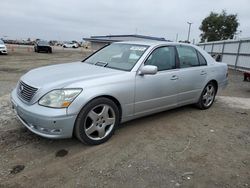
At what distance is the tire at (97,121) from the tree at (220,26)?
42379 mm

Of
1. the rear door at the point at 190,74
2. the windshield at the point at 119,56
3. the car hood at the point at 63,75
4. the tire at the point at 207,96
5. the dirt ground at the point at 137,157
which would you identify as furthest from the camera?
the tire at the point at 207,96

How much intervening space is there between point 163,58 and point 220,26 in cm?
4212

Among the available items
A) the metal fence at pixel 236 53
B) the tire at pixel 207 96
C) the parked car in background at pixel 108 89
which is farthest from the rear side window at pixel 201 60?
the metal fence at pixel 236 53

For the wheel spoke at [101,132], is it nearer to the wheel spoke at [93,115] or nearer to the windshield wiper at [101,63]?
the wheel spoke at [93,115]

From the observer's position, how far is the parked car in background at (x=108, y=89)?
322 cm

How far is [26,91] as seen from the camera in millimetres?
3479

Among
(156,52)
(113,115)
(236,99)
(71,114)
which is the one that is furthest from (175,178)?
(236,99)

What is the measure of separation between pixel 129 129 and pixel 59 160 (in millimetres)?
1477

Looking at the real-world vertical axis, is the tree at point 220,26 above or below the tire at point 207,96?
above

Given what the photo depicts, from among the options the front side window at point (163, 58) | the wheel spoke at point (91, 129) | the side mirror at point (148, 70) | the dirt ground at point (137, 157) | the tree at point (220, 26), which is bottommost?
the dirt ground at point (137, 157)

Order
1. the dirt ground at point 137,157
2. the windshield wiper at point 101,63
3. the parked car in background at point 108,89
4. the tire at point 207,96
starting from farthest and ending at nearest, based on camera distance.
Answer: the tire at point 207,96 → the windshield wiper at point 101,63 → the parked car in background at point 108,89 → the dirt ground at point 137,157

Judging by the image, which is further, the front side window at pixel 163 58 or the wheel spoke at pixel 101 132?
the front side window at pixel 163 58

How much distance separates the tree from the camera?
1649 inches

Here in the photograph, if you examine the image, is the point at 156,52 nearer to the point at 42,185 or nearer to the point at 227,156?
the point at 227,156
